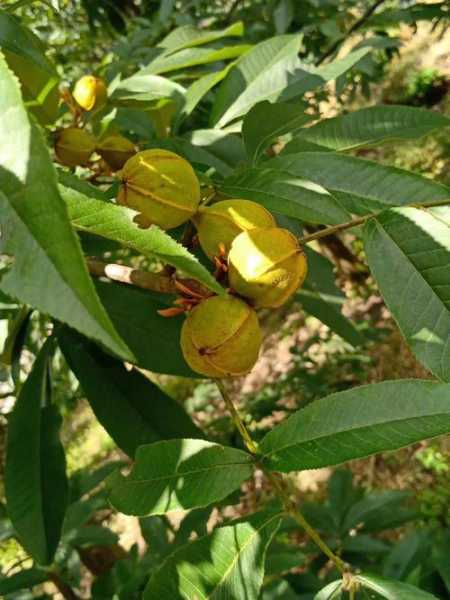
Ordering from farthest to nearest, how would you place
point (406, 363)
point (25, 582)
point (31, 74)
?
point (406, 363), point (25, 582), point (31, 74)

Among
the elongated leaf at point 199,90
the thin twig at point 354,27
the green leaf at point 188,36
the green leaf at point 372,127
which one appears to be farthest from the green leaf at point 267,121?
the thin twig at point 354,27

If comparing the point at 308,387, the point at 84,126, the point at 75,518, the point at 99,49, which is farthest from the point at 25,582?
the point at 99,49

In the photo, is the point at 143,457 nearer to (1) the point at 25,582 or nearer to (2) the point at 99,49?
(1) the point at 25,582

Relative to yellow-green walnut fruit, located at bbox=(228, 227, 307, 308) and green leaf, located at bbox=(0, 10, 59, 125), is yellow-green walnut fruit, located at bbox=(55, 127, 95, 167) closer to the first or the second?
green leaf, located at bbox=(0, 10, 59, 125)

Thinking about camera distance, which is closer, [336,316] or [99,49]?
[336,316]

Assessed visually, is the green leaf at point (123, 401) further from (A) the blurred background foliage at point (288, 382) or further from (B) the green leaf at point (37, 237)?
(B) the green leaf at point (37, 237)

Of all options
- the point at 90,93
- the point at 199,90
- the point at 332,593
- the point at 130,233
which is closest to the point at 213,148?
the point at 199,90

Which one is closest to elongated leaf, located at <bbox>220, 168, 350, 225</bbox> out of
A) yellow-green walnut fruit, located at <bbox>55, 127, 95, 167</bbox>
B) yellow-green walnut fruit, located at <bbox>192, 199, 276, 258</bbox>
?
yellow-green walnut fruit, located at <bbox>192, 199, 276, 258</bbox>
